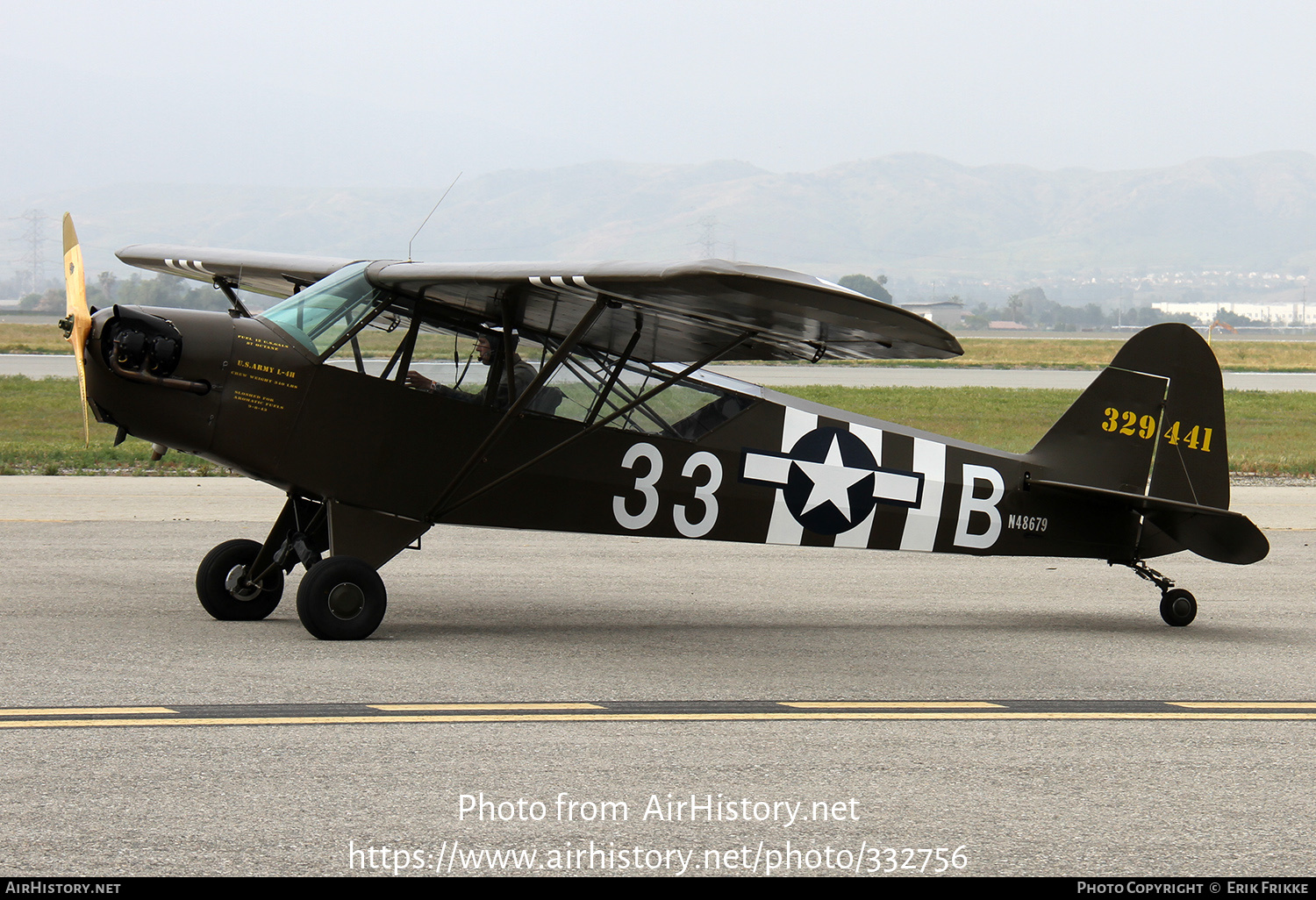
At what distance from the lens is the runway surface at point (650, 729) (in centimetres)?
424

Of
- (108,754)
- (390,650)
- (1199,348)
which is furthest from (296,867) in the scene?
(1199,348)

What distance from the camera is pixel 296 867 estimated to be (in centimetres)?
393

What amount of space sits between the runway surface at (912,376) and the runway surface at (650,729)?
27756mm

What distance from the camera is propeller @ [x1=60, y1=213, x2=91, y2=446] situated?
734cm

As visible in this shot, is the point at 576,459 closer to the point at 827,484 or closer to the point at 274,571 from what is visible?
the point at 827,484

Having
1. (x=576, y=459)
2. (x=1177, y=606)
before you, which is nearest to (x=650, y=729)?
(x=576, y=459)

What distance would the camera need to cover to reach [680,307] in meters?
7.32

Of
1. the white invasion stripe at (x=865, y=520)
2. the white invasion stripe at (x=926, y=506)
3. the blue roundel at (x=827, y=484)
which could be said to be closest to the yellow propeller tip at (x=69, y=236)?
the blue roundel at (x=827, y=484)

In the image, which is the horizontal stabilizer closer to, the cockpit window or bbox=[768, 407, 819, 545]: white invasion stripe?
bbox=[768, 407, 819, 545]: white invasion stripe

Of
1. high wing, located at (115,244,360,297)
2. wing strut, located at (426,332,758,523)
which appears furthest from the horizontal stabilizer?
high wing, located at (115,244,360,297)

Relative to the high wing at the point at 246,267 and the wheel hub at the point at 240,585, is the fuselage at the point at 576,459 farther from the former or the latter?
the high wing at the point at 246,267

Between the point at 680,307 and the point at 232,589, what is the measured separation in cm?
353

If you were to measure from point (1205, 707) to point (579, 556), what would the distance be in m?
6.66

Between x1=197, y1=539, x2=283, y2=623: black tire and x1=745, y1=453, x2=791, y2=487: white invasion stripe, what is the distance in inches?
126
